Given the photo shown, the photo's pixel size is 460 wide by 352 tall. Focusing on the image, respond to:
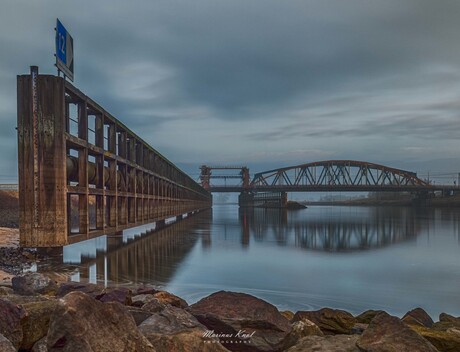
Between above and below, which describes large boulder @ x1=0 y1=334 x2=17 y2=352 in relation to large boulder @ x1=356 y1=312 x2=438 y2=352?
above

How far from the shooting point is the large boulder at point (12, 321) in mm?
4918

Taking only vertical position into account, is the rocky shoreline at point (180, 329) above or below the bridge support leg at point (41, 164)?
below

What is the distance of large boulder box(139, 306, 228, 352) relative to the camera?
17.3 feet

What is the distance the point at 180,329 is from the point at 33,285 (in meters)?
6.09

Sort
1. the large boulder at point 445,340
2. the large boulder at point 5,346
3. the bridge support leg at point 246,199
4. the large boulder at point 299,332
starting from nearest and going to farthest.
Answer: the large boulder at point 5,346
the large boulder at point 445,340
the large boulder at point 299,332
the bridge support leg at point 246,199

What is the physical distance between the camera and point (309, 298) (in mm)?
13680

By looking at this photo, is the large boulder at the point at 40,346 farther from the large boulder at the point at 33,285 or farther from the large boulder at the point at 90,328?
the large boulder at the point at 33,285

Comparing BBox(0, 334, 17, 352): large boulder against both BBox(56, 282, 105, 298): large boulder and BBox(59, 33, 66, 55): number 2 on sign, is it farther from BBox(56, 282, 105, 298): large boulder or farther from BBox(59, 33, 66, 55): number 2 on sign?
BBox(59, 33, 66, 55): number 2 on sign

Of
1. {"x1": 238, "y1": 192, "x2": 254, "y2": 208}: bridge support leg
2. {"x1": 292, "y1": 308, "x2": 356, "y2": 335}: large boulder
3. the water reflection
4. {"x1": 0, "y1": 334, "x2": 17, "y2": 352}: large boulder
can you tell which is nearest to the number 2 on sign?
the water reflection

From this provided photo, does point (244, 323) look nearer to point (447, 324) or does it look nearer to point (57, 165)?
point (447, 324)

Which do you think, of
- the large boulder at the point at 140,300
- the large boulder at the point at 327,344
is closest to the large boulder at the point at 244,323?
the large boulder at the point at 327,344

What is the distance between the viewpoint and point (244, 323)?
23.2 ft

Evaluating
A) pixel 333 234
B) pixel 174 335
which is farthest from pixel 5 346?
pixel 333 234

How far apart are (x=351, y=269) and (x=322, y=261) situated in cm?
286
